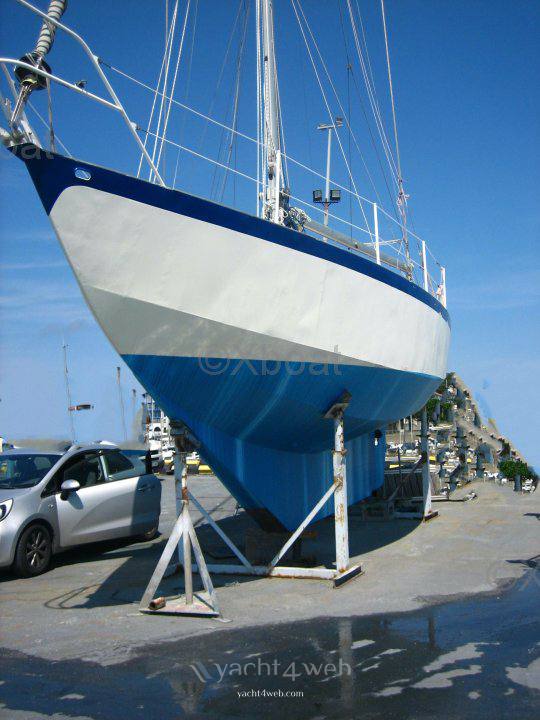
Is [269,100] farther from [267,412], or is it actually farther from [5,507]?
[5,507]

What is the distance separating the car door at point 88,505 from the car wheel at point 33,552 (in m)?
0.23

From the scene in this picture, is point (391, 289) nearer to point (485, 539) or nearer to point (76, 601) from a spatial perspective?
point (485, 539)

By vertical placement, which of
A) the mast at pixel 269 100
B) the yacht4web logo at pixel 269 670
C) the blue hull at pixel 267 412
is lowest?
the yacht4web logo at pixel 269 670

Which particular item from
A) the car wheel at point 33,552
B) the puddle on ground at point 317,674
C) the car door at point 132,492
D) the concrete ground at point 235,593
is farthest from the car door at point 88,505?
the puddle on ground at point 317,674

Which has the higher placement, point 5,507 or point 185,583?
point 5,507

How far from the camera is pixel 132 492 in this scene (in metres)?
9.40

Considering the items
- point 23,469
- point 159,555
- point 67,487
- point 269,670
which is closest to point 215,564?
point 159,555

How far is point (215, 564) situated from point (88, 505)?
1.83 meters

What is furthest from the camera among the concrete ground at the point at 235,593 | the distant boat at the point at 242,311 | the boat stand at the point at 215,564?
the boat stand at the point at 215,564

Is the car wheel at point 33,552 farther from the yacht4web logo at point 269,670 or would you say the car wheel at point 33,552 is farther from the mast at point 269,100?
the mast at point 269,100

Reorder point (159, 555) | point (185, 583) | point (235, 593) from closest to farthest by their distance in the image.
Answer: point (185, 583) < point (235, 593) < point (159, 555)

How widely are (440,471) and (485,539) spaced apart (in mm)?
→ 6831

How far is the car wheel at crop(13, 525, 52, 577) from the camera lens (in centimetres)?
773

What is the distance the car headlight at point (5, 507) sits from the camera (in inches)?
296
